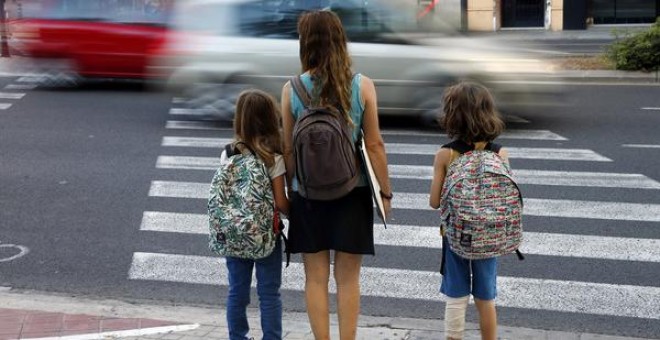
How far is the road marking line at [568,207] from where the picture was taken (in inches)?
350

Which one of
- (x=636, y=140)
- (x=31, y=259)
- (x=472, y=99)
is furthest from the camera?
(x=636, y=140)

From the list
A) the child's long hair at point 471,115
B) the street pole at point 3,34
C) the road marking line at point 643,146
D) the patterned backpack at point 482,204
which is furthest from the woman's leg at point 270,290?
the street pole at point 3,34

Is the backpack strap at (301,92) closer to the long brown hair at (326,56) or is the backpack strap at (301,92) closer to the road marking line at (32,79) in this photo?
the long brown hair at (326,56)

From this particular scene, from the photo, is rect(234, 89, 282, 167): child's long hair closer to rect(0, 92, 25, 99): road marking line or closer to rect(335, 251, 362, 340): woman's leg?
rect(335, 251, 362, 340): woman's leg

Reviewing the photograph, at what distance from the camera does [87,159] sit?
38.1 ft

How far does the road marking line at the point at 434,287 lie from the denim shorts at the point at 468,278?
1.69 m

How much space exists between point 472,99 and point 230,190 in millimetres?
1243

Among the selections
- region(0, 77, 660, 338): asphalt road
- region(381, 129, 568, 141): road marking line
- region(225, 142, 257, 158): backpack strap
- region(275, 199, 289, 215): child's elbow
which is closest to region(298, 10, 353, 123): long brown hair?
region(225, 142, 257, 158): backpack strap

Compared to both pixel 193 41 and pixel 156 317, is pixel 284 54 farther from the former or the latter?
pixel 156 317

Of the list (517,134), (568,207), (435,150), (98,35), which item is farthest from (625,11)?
(568,207)

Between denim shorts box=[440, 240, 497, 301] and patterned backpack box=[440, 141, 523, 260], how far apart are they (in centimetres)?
14

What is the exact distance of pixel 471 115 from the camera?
4.87 meters

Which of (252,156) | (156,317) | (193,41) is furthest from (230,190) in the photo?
(193,41)

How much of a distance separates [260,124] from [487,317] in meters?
1.48
